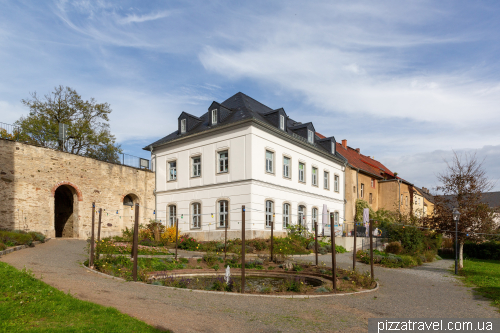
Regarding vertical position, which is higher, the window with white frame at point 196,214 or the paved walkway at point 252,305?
the window with white frame at point 196,214

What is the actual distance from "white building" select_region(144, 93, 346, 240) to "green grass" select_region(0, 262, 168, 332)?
15.7 meters

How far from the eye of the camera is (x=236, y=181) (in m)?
24.0

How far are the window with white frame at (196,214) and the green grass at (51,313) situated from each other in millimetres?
18423

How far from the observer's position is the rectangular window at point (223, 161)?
2502 centimetres

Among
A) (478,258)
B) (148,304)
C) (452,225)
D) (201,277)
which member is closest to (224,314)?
(148,304)

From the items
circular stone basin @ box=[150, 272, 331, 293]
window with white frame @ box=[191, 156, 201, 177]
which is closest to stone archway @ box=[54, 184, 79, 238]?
window with white frame @ box=[191, 156, 201, 177]

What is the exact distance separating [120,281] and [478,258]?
1011 inches

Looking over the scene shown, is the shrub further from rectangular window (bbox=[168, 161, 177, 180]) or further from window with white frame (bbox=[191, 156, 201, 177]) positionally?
rectangular window (bbox=[168, 161, 177, 180])

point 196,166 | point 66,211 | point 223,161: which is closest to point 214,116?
point 223,161

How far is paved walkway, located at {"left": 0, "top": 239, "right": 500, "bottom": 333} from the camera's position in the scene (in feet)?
22.1

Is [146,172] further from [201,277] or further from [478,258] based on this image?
[478,258]

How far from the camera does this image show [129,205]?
27.5 metres

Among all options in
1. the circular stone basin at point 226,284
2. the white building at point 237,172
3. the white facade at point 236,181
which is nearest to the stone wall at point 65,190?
the white facade at point 236,181

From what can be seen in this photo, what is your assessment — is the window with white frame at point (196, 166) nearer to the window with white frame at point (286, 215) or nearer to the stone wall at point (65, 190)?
the stone wall at point (65, 190)
